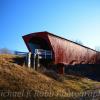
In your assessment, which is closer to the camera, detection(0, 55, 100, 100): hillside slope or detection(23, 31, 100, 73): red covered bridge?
detection(0, 55, 100, 100): hillside slope

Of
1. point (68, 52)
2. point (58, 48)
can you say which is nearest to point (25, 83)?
point (58, 48)

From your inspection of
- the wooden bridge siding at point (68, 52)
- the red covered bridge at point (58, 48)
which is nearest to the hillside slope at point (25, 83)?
the red covered bridge at point (58, 48)

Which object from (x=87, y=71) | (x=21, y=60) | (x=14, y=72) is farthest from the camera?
(x=87, y=71)

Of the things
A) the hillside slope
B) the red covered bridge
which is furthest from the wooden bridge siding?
the hillside slope

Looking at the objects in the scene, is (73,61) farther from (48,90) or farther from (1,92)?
(1,92)

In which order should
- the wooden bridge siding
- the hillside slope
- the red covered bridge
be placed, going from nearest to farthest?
the hillside slope < the red covered bridge < the wooden bridge siding

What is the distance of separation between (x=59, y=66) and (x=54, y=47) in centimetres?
258

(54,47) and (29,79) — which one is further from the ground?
(54,47)

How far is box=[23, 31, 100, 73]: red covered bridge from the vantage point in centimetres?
2847

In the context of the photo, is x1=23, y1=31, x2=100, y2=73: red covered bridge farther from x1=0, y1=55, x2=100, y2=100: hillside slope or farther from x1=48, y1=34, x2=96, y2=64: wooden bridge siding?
x1=0, y1=55, x2=100, y2=100: hillside slope

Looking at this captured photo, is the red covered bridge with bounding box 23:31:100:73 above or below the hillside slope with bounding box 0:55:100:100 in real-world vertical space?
above

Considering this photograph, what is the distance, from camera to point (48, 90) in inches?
665

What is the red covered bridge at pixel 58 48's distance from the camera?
2847cm

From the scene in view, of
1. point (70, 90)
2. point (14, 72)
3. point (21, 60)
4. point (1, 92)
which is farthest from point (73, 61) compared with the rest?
point (1, 92)
